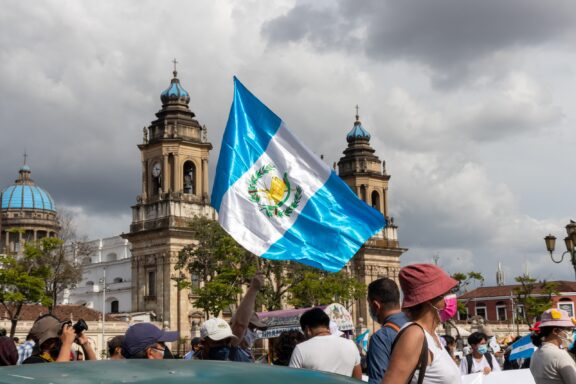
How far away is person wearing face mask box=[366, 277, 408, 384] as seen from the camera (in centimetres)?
584

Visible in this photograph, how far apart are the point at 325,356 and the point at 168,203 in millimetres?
54621

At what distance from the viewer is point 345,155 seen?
82.2 meters

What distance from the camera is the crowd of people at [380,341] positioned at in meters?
4.69

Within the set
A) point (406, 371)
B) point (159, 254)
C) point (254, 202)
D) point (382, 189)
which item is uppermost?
point (382, 189)

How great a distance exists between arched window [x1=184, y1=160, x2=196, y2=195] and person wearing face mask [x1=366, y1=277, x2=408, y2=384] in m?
57.3

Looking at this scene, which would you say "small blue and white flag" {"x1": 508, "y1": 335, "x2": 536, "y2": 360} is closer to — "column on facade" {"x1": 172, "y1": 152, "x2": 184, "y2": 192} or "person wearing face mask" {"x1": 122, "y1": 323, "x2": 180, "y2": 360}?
"person wearing face mask" {"x1": 122, "y1": 323, "x2": 180, "y2": 360}

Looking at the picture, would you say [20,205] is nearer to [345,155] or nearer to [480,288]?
[345,155]

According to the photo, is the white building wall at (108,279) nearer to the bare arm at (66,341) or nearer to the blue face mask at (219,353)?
the blue face mask at (219,353)

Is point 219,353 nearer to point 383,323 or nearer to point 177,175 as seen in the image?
point 383,323

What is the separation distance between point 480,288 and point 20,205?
5182 cm

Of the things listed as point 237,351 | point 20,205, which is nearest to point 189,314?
point 20,205

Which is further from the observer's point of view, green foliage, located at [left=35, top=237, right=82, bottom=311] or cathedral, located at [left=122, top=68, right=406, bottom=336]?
cathedral, located at [left=122, top=68, right=406, bottom=336]

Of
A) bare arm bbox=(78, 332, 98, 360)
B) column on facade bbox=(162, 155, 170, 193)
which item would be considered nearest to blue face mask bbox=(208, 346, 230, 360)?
bare arm bbox=(78, 332, 98, 360)

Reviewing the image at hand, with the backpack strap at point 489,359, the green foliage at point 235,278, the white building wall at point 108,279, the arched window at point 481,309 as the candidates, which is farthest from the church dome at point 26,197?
the backpack strap at point 489,359
